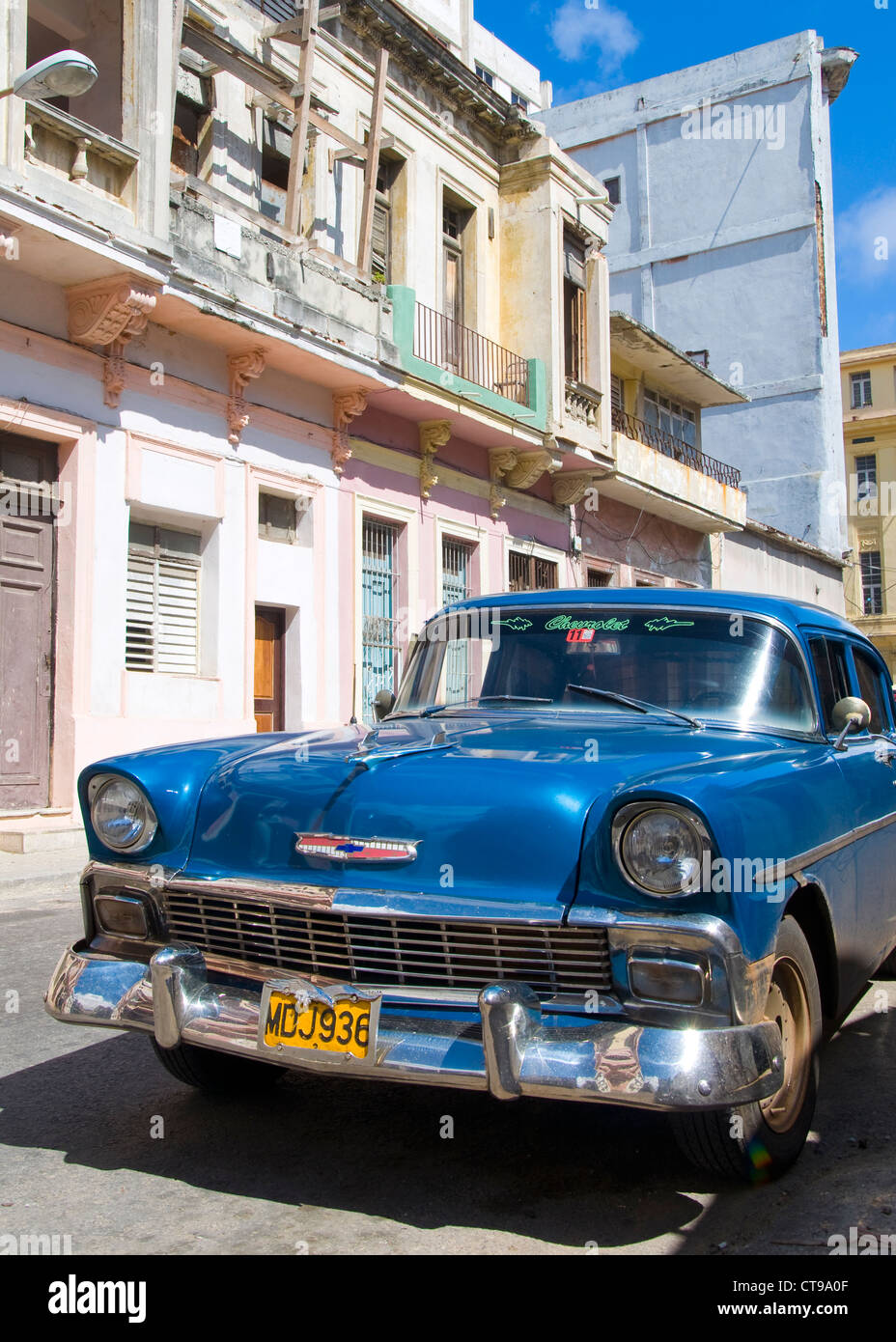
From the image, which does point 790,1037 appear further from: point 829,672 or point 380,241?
point 380,241

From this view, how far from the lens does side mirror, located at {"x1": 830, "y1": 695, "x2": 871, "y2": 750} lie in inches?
153

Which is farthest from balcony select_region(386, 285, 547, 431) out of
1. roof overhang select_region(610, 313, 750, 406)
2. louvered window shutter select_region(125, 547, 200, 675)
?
louvered window shutter select_region(125, 547, 200, 675)

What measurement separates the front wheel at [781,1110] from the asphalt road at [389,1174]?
0.33ft

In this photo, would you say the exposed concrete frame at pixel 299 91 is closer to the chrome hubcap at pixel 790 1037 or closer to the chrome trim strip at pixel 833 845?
the chrome trim strip at pixel 833 845

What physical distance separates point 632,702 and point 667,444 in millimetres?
20107

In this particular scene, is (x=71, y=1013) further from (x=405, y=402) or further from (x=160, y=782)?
(x=405, y=402)

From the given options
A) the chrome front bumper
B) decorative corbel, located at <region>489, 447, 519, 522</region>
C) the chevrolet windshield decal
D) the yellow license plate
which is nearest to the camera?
the chrome front bumper

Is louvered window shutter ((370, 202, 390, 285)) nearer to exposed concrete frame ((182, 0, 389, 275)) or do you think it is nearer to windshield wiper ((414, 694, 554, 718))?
exposed concrete frame ((182, 0, 389, 275))

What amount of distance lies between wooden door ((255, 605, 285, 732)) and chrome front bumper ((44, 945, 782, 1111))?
10493mm

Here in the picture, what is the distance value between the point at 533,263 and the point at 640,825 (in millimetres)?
16139

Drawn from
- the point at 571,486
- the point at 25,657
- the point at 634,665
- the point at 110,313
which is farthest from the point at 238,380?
the point at 634,665

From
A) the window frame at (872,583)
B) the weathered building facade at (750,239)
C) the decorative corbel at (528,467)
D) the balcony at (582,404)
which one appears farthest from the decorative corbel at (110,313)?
the window frame at (872,583)

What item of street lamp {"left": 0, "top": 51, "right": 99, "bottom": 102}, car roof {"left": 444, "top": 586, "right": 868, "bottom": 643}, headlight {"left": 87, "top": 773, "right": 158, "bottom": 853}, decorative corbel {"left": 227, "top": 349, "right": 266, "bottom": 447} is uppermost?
street lamp {"left": 0, "top": 51, "right": 99, "bottom": 102}

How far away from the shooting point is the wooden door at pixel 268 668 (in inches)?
528
